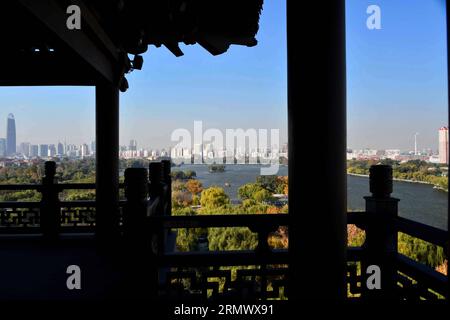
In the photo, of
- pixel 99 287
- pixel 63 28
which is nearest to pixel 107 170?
pixel 99 287

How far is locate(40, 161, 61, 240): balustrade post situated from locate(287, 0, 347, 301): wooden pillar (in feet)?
14.3

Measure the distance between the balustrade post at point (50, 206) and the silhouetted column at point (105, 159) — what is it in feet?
3.02

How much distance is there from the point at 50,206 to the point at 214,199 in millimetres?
13775

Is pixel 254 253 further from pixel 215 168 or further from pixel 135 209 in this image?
pixel 215 168

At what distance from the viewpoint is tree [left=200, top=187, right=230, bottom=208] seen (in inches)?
721

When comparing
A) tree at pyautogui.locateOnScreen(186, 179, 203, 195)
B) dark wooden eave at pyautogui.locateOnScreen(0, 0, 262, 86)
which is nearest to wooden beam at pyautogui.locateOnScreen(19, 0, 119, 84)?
dark wooden eave at pyautogui.locateOnScreen(0, 0, 262, 86)

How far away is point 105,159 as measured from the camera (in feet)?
14.4

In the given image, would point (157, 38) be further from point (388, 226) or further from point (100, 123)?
point (388, 226)

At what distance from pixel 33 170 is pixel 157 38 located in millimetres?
7860

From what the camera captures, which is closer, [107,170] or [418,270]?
[418,270]

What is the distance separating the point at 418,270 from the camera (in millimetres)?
2193

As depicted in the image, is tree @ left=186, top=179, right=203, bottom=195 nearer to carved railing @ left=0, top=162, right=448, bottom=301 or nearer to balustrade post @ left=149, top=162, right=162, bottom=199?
balustrade post @ left=149, top=162, right=162, bottom=199

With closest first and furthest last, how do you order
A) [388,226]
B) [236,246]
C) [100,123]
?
[388,226]
[100,123]
[236,246]

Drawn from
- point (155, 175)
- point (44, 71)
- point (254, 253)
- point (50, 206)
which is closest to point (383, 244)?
point (254, 253)
